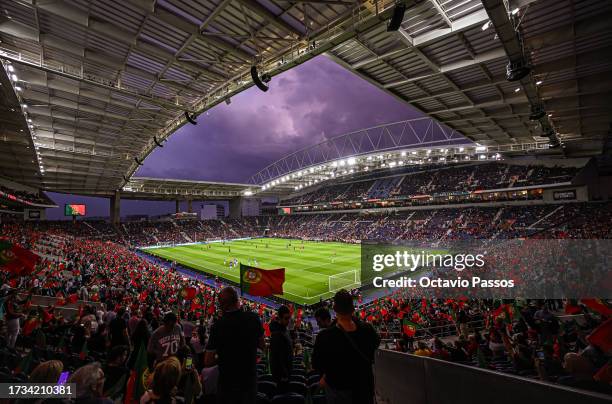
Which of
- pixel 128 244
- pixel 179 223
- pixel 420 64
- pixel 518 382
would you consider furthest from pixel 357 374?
pixel 179 223

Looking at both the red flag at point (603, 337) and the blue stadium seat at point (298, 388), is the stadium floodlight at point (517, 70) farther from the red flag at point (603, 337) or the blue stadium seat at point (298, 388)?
the blue stadium seat at point (298, 388)

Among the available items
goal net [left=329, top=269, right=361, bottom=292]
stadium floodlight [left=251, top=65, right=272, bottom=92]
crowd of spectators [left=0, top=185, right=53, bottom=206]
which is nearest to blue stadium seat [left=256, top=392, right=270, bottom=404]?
stadium floodlight [left=251, top=65, right=272, bottom=92]

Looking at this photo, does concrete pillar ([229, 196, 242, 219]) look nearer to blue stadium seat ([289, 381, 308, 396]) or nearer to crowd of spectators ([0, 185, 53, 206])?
crowd of spectators ([0, 185, 53, 206])

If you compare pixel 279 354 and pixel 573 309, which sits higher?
pixel 279 354

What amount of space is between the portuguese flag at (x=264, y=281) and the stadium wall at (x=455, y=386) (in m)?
8.36

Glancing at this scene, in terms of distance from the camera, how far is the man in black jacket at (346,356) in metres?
2.46

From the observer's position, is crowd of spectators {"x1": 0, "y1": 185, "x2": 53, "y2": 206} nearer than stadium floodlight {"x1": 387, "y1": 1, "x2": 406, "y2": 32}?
No

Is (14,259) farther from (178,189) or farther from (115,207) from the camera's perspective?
(115,207)

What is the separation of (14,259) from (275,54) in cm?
1224

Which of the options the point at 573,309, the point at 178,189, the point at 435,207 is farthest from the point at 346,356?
the point at 178,189

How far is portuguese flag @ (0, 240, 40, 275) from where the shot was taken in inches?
389

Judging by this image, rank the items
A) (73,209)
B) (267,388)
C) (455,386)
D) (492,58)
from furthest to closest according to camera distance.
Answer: (73,209) → (492,58) → (267,388) → (455,386)

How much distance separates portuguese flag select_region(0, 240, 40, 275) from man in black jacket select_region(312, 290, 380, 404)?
1298 cm

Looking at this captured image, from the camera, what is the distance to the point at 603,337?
4.29 meters
